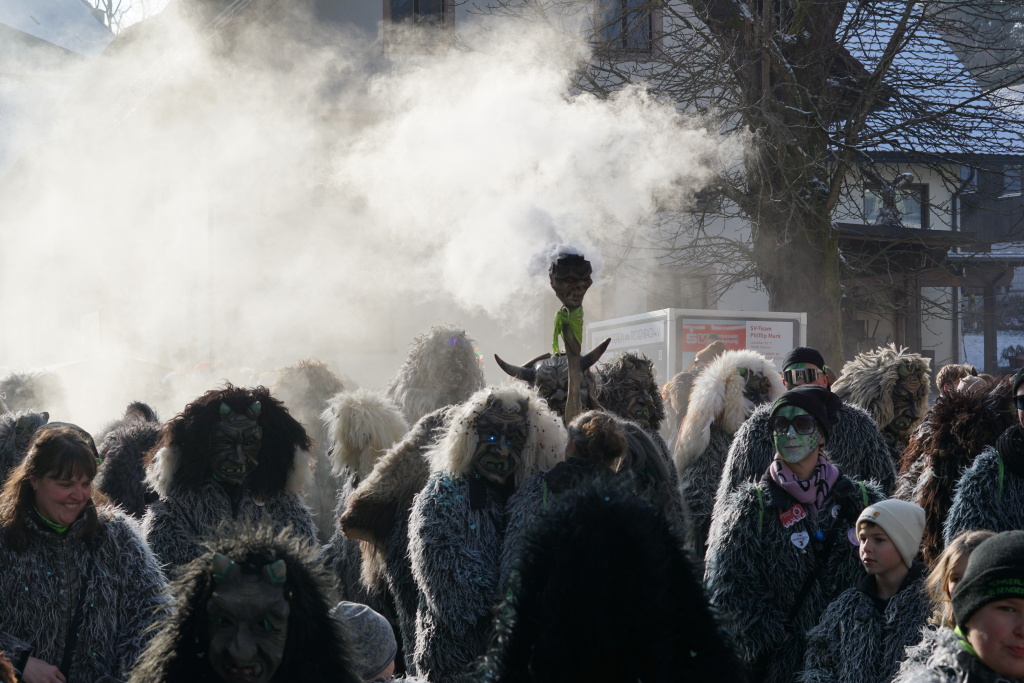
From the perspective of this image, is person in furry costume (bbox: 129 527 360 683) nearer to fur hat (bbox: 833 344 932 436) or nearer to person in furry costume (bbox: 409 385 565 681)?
person in furry costume (bbox: 409 385 565 681)

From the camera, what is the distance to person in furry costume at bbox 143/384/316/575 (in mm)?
4605

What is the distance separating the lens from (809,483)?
4270 mm

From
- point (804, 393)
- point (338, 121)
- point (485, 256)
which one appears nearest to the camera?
point (804, 393)

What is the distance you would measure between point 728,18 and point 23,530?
11.5m

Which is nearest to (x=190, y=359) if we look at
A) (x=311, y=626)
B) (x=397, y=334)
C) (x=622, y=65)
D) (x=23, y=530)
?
(x=397, y=334)

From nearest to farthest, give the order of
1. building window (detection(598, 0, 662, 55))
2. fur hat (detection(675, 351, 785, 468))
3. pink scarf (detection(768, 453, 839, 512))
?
pink scarf (detection(768, 453, 839, 512)), fur hat (detection(675, 351, 785, 468)), building window (detection(598, 0, 662, 55))

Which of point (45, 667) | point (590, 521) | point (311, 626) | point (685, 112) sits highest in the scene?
point (685, 112)

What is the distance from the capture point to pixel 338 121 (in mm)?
18156

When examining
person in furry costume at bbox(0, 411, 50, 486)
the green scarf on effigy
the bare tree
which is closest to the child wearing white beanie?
the green scarf on effigy

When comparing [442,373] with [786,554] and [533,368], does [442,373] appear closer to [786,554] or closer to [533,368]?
[533,368]

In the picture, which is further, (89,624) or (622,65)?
(622,65)

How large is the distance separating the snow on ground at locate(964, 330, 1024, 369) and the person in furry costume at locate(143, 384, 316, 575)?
25106mm

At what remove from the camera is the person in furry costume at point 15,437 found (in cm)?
590

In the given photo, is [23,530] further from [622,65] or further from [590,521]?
[622,65]
